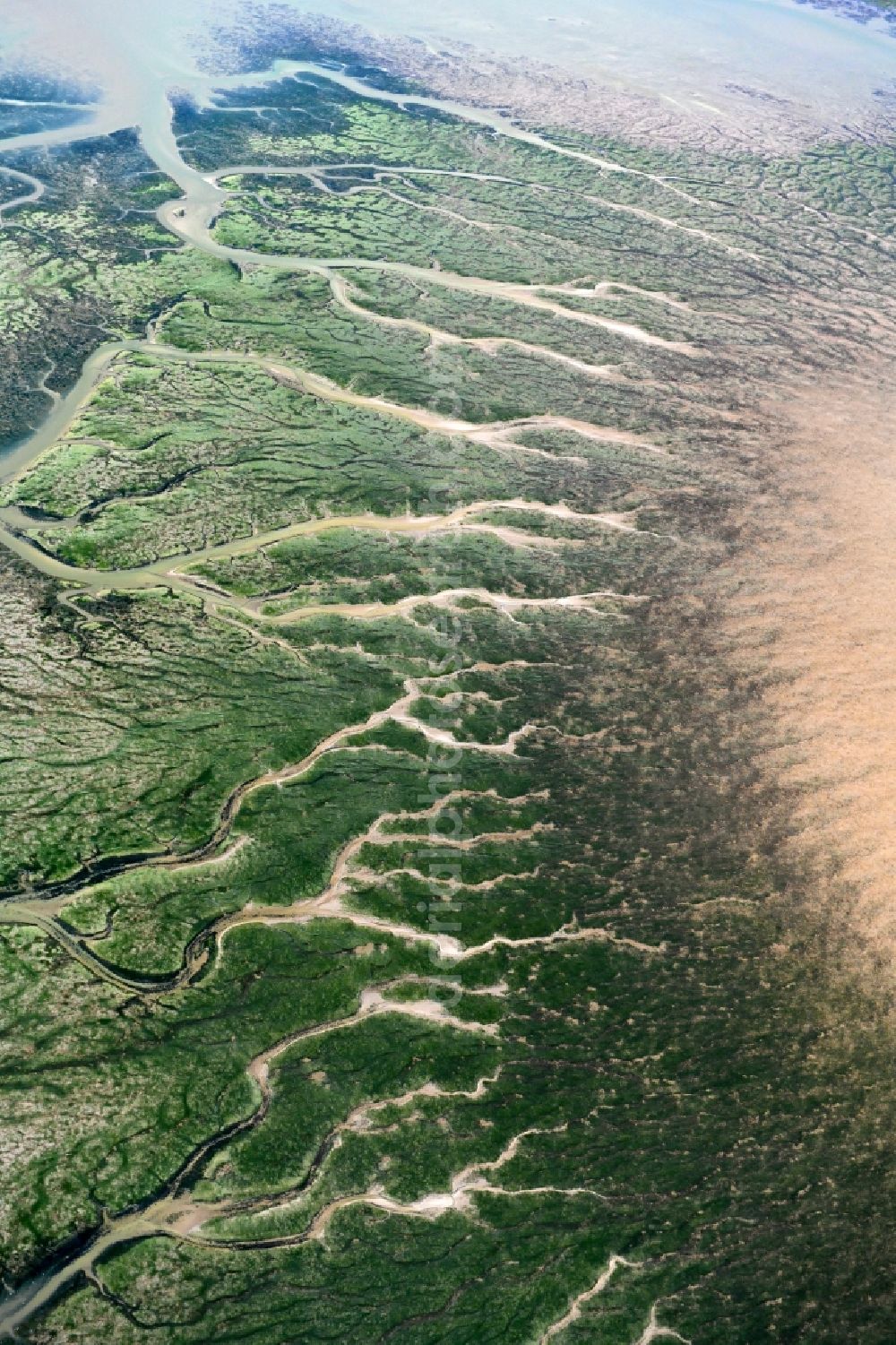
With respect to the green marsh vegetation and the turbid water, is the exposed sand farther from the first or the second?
the turbid water

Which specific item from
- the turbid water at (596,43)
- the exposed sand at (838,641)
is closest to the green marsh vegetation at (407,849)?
the exposed sand at (838,641)

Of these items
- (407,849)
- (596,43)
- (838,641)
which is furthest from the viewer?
(596,43)

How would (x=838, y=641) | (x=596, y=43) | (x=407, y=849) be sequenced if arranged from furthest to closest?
(x=596, y=43), (x=838, y=641), (x=407, y=849)

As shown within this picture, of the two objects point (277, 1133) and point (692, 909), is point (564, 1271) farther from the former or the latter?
point (692, 909)

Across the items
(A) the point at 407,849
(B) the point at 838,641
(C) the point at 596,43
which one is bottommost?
(A) the point at 407,849

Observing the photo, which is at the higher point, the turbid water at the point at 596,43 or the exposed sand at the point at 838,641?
the turbid water at the point at 596,43

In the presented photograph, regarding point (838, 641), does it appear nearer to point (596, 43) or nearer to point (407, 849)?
point (407, 849)

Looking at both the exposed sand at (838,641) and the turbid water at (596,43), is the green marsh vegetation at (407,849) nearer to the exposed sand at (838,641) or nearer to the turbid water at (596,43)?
the exposed sand at (838,641)

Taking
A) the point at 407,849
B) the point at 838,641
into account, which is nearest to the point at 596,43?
the point at 838,641
